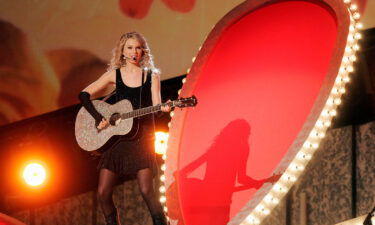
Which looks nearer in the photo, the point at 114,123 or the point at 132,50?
the point at 114,123

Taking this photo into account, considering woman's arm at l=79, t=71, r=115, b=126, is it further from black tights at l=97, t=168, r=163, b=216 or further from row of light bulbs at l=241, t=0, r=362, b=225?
row of light bulbs at l=241, t=0, r=362, b=225

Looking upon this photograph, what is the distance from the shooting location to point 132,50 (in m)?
5.32

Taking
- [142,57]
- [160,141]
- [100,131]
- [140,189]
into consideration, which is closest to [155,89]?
[142,57]

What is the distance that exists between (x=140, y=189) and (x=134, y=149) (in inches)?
10.7

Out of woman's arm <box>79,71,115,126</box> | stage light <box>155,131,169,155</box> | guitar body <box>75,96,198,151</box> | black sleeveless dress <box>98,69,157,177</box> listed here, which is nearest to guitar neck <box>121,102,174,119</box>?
guitar body <box>75,96,198,151</box>

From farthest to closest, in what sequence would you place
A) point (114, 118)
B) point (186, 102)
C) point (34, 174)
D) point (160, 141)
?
1. point (34, 174)
2. point (160, 141)
3. point (114, 118)
4. point (186, 102)

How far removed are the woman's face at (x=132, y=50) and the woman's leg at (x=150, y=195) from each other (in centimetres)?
76

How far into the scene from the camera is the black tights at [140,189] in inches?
206

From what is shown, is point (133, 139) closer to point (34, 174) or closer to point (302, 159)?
point (302, 159)

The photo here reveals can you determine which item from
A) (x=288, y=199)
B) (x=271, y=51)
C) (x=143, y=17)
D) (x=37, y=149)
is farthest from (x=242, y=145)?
(x=37, y=149)

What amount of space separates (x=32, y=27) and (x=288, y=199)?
3638 mm

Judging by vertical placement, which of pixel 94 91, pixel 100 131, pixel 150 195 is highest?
pixel 94 91

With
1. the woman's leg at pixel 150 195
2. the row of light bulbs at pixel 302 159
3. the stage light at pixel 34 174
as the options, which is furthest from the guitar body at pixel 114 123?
the stage light at pixel 34 174

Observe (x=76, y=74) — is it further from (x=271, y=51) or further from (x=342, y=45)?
(x=342, y=45)
